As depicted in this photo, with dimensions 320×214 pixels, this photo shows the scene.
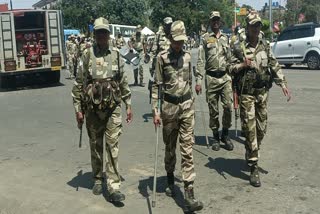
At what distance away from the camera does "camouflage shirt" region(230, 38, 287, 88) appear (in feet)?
19.4

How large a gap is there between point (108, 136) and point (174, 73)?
103 cm

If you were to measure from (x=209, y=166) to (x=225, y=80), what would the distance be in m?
1.60

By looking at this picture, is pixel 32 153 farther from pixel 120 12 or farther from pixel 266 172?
pixel 120 12

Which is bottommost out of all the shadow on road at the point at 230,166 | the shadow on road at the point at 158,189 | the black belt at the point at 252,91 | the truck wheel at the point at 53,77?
the shadow on road at the point at 158,189

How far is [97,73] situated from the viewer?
539 cm

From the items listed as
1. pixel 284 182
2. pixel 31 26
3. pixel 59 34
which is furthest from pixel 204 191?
pixel 31 26

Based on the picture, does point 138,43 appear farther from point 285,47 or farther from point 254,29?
point 254,29

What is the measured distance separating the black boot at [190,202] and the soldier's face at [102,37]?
5.94 feet

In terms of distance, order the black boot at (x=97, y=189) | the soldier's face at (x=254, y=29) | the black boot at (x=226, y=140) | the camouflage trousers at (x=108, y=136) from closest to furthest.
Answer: the camouflage trousers at (x=108, y=136), the black boot at (x=97, y=189), the soldier's face at (x=254, y=29), the black boot at (x=226, y=140)

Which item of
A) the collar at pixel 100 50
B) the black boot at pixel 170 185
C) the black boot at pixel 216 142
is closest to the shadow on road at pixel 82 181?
the black boot at pixel 170 185

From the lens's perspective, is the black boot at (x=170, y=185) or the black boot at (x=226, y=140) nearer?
the black boot at (x=170, y=185)

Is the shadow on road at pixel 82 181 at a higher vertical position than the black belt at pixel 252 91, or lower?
lower

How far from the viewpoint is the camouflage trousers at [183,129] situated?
5.10 meters

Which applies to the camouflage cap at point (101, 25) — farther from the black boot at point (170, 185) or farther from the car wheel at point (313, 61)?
the car wheel at point (313, 61)
